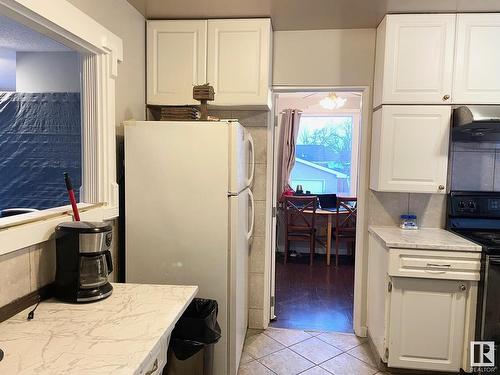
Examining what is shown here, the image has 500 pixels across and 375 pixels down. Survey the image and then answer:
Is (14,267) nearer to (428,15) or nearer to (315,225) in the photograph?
(428,15)

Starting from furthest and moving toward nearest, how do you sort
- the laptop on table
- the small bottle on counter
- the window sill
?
the laptop on table, the small bottle on counter, the window sill

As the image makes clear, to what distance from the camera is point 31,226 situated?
1425 mm

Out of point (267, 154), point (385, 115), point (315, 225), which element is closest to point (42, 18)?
point (267, 154)

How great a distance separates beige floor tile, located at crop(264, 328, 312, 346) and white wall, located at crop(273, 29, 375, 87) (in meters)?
2.00

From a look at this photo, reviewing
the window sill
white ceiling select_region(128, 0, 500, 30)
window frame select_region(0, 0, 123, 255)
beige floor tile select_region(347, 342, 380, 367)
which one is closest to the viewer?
the window sill

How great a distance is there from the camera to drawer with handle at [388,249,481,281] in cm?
215

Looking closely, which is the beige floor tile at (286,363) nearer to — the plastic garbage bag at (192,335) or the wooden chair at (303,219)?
→ the plastic garbage bag at (192,335)

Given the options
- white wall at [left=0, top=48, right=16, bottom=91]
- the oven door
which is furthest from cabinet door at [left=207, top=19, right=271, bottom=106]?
white wall at [left=0, top=48, right=16, bottom=91]

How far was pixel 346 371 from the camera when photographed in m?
2.38

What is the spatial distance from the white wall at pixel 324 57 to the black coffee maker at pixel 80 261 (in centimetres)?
194

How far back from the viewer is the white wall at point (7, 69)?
3.53 metres

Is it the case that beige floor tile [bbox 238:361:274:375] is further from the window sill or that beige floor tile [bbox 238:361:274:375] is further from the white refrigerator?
the window sill

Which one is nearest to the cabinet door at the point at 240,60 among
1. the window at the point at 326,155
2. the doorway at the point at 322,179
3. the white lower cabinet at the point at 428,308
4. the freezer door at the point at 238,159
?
the freezer door at the point at 238,159

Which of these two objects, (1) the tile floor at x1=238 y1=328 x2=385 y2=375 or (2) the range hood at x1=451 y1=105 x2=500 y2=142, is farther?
(1) the tile floor at x1=238 y1=328 x2=385 y2=375
